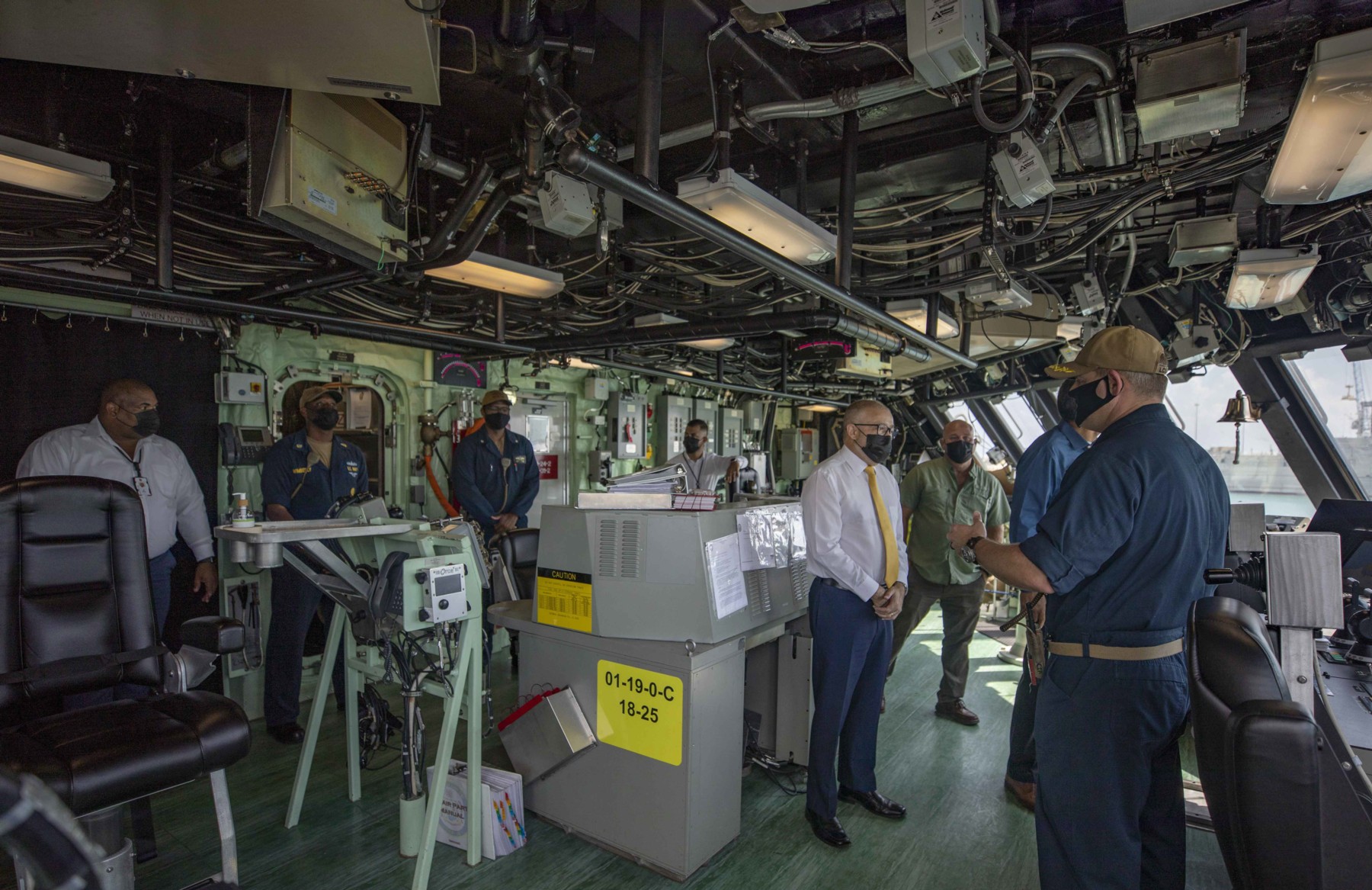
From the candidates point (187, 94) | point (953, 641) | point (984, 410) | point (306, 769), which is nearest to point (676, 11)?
point (187, 94)

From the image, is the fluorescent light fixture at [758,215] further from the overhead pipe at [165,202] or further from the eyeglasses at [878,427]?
the overhead pipe at [165,202]

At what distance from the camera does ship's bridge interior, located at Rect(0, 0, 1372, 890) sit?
5.34 ft

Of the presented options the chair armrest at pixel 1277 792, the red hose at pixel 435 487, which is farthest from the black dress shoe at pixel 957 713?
the red hose at pixel 435 487

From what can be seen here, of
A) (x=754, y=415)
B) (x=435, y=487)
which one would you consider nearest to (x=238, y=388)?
(x=435, y=487)

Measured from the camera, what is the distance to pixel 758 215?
2248 mm

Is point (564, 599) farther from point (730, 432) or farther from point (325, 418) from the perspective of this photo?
point (730, 432)

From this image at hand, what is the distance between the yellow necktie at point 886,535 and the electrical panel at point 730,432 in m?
5.90

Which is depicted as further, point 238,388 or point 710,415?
point 710,415

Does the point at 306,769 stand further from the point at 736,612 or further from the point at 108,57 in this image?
the point at 108,57

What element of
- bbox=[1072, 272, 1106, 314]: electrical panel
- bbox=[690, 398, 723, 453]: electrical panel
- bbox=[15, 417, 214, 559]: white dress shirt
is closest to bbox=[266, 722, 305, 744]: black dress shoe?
bbox=[15, 417, 214, 559]: white dress shirt

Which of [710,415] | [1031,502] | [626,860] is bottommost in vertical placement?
[626,860]

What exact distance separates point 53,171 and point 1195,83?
334 cm

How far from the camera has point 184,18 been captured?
55.5 inches

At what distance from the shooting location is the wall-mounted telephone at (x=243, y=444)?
13.2 feet
